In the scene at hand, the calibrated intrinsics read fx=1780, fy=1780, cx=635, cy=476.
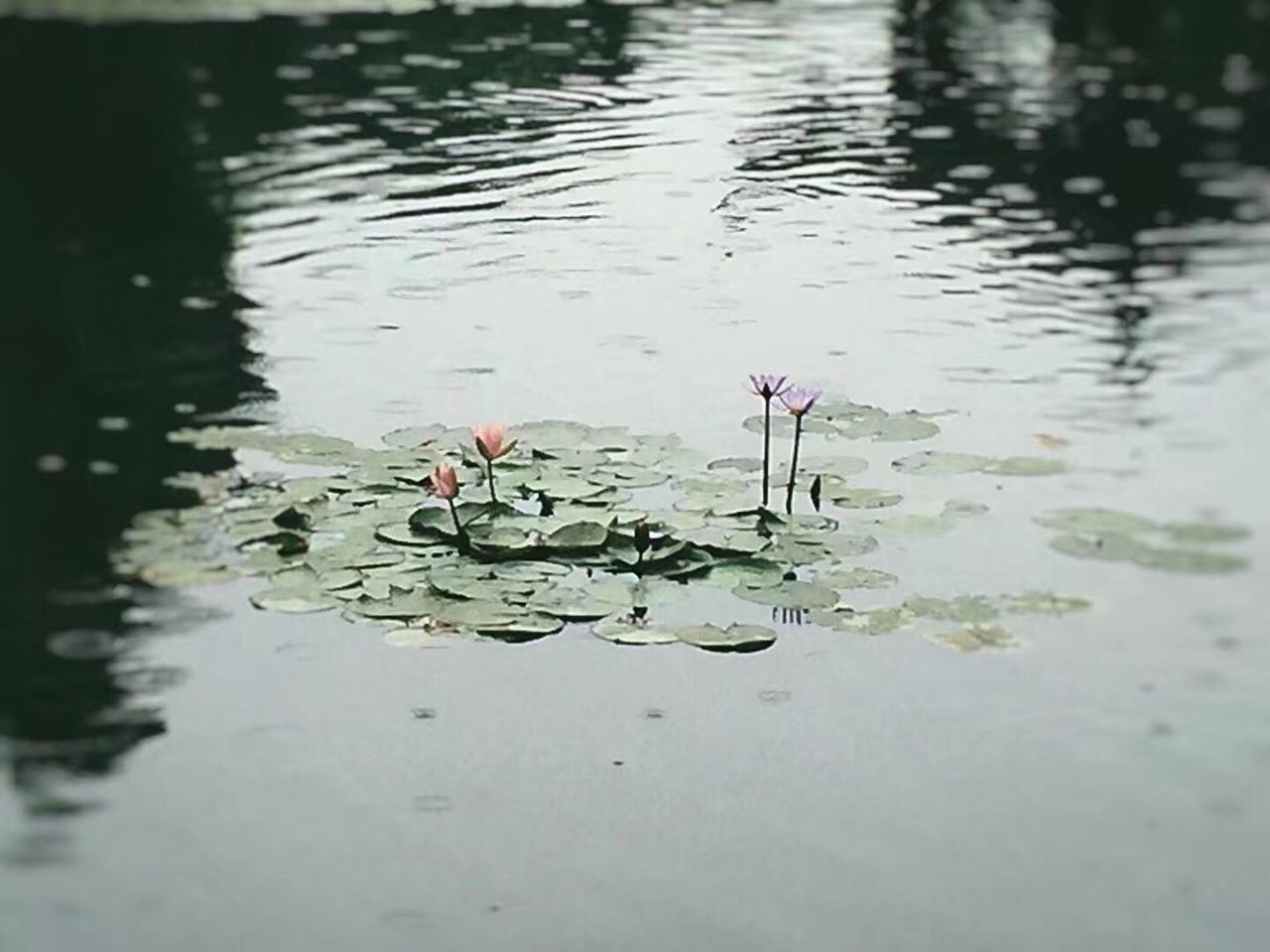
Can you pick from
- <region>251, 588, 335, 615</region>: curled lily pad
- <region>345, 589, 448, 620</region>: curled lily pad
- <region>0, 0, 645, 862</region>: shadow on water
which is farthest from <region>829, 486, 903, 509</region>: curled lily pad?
<region>0, 0, 645, 862</region>: shadow on water

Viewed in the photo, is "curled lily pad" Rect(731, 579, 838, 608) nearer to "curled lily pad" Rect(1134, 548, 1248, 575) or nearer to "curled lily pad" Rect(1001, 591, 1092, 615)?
"curled lily pad" Rect(1001, 591, 1092, 615)

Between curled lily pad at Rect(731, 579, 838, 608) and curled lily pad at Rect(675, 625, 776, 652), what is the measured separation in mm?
38

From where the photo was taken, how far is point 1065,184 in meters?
5.05

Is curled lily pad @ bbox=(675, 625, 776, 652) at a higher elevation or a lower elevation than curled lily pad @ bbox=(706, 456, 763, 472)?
lower

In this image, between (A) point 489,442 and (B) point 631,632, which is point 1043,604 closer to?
(B) point 631,632

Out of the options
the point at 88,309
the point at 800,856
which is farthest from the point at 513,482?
the point at 88,309

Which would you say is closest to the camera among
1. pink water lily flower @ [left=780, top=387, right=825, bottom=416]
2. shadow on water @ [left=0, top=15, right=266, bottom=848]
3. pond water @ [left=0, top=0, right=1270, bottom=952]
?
pond water @ [left=0, top=0, right=1270, bottom=952]

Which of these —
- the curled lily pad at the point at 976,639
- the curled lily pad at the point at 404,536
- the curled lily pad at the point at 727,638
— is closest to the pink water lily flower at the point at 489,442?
the curled lily pad at the point at 404,536

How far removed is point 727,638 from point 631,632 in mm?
115

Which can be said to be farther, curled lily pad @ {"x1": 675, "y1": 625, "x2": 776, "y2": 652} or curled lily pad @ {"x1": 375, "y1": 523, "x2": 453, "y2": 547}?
curled lily pad @ {"x1": 375, "y1": 523, "x2": 453, "y2": 547}

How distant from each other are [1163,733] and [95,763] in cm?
117

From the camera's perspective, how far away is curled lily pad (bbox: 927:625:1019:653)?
6.92 ft

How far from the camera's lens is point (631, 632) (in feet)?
6.99

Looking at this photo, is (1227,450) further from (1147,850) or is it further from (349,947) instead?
(349,947)
